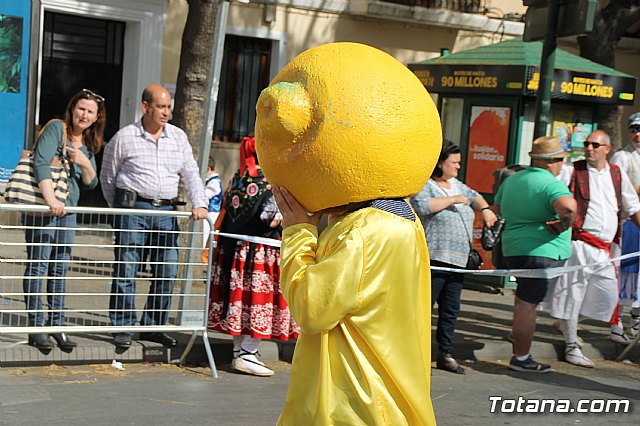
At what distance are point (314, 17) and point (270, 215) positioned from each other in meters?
10.3

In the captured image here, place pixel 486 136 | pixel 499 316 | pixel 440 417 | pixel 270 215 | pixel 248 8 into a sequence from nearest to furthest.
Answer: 1. pixel 440 417
2. pixel 270 215
3. pixel 499 316
4. pixel 486 136
5. pixel 248 8

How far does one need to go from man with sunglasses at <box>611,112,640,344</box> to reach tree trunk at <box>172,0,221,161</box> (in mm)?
3964

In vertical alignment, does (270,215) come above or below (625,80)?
below

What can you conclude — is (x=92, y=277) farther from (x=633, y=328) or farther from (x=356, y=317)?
(x=633, y=328)

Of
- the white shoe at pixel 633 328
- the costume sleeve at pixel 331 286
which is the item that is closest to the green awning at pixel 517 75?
the white shoe at pixel 633 328

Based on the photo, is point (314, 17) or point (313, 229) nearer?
point (313, 229)

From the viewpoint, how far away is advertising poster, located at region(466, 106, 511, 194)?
1162cm

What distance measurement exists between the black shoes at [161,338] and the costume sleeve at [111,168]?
3.25 feet

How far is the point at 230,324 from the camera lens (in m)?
6.83

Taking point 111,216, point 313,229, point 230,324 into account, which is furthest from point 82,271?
point 313,229

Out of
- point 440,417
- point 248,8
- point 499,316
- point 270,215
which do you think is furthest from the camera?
point 248,8

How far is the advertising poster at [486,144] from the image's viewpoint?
1162 centimetres

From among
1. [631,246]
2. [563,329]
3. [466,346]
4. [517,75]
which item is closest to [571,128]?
[517,75]

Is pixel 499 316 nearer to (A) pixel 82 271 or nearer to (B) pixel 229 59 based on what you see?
(A) pixel 82 271
